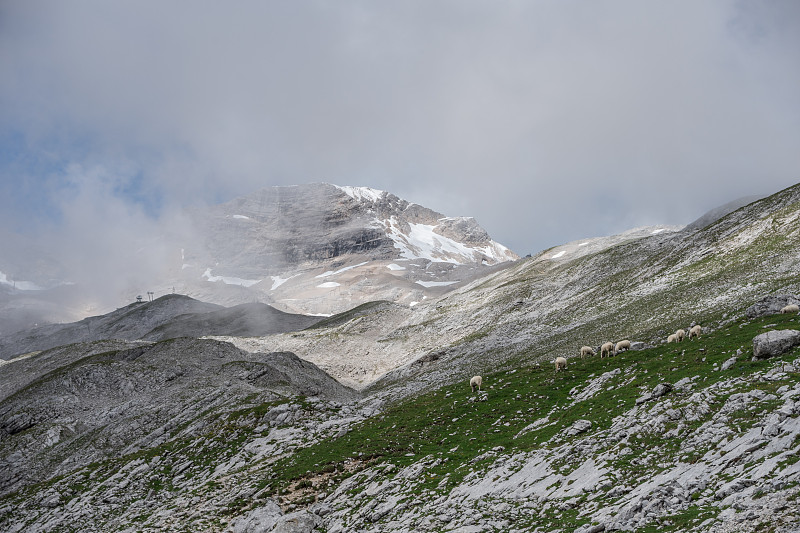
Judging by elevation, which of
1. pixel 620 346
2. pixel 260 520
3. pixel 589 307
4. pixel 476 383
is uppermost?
pixel 476 383

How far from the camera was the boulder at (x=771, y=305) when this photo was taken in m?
39.7

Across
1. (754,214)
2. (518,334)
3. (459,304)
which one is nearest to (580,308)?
(518,334)

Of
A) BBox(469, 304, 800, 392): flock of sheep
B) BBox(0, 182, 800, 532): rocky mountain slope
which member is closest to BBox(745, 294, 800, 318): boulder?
BBox(0, 182, 800, 532): rocky mountain slope

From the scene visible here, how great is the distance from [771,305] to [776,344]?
55.6 ft

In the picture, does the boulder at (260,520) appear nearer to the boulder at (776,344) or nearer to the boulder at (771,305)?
the boulder at (776,344)

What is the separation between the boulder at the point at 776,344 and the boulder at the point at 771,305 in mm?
15205

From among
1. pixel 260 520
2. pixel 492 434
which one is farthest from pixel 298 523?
pixel 492 434

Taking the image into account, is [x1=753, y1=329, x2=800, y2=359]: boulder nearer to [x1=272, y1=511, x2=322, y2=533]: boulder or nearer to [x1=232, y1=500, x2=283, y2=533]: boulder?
[x1=272, y1=511, x2=322, y2=533]: boulder

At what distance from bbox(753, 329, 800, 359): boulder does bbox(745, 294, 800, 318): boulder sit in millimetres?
15205

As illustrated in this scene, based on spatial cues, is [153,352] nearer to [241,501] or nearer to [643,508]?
[241,501]

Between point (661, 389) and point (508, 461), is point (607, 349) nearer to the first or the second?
point (661, 389)

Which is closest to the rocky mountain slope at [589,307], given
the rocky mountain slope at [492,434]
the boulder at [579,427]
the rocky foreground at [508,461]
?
the rocky mountain slope at [492,434]

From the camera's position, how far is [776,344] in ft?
88.4

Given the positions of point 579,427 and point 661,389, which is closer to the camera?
point 579,427
